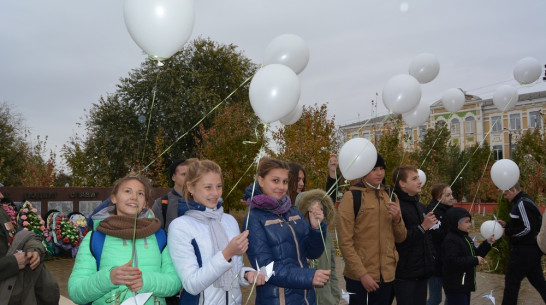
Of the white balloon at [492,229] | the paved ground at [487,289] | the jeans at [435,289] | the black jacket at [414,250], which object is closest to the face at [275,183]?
the black jacket at [414,250]

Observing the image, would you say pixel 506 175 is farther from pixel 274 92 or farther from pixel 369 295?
pixel 274 92

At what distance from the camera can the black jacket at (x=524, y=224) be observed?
5.84 metres

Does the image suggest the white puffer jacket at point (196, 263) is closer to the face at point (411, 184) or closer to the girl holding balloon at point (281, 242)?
the girl holding balloon at point (281, 242)

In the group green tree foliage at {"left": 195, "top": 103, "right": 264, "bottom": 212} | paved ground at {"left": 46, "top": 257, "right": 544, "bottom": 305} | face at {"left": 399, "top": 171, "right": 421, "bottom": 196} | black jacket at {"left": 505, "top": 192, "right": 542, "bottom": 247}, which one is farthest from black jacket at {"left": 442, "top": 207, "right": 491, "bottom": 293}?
green tree foliage at {"left": 195, "top": 103, "right": 264, "bottom": 212}

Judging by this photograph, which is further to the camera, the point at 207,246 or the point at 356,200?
the point at 356,200

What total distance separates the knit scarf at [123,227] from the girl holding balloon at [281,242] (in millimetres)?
698

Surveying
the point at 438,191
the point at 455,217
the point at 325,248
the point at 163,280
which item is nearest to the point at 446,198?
the point at 438,191

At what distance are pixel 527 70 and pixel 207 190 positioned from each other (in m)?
5.63

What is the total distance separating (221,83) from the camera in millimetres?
28031

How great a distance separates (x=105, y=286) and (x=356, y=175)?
2.47m

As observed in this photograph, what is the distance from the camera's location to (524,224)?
19.4 ft

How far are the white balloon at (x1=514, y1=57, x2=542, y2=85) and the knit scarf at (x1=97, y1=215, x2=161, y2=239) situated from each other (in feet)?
19.6

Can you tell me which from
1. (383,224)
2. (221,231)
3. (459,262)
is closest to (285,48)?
(383,224)

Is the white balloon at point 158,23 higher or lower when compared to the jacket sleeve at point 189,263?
higher
